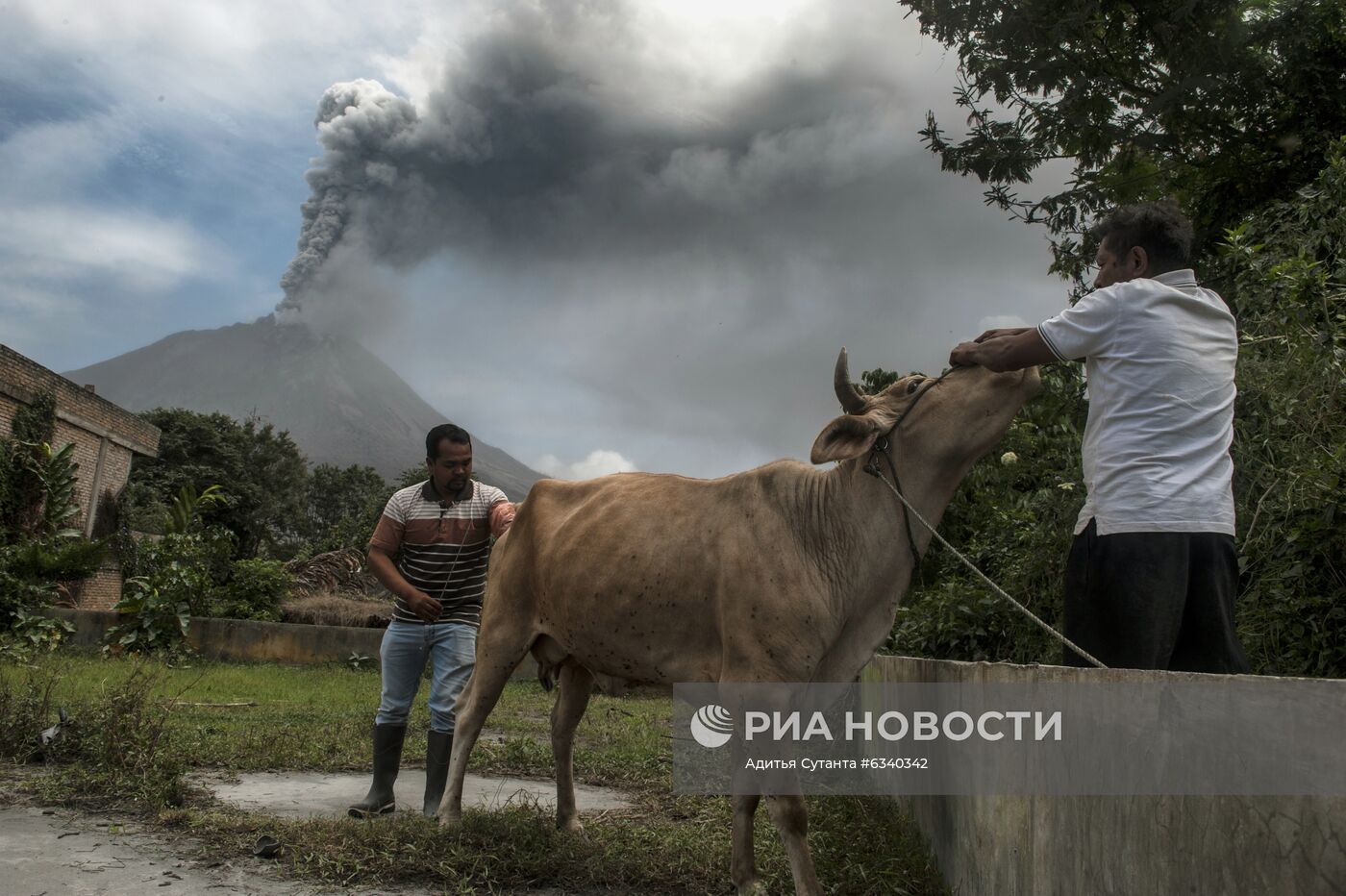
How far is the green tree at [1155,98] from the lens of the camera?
988 centimetres

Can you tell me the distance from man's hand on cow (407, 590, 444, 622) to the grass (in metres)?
1.03

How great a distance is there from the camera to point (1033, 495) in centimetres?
643

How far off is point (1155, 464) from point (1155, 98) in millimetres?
8917

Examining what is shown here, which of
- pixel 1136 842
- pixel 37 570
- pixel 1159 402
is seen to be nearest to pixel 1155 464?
pixel 1159 402

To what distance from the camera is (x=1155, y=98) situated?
1056 cm

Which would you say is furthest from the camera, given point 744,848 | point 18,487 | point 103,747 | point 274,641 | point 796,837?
point 18,487

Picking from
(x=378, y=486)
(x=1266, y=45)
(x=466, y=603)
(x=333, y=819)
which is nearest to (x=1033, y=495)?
(x=466, y=603)

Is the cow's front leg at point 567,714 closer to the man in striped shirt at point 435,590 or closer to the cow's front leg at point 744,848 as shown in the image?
the man in striped shirt at point 435,590

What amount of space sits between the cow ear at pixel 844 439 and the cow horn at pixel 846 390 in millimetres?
213

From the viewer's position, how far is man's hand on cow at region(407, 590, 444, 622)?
5.70 meters

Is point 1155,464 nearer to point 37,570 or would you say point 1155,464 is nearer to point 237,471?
point 37,570

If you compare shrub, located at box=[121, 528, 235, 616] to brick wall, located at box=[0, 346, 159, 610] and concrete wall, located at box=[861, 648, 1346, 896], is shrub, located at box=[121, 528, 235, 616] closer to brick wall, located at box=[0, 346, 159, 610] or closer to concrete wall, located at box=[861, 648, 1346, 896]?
brick wall, located at box=[0, 346, 159, 610]

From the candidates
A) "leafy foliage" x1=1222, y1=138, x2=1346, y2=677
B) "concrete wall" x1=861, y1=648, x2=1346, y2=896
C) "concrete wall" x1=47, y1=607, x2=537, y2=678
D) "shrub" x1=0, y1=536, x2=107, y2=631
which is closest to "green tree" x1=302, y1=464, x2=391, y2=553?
"shrub" x1=0, y1=536, x2=107, y2=631

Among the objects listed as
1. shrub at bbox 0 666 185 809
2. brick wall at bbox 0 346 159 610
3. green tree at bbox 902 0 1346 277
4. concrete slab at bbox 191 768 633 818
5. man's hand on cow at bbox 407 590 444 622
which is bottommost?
concrete slab at bbox 191 768 633 818
